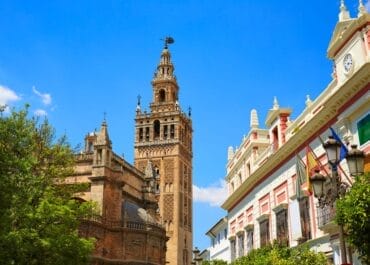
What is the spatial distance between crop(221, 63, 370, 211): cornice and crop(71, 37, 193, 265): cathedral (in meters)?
15.4

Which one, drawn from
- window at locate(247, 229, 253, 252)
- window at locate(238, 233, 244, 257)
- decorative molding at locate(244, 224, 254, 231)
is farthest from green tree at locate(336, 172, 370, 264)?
window at locate(238, 233, 244, 257)

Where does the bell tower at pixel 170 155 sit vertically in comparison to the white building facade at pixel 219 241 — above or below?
above

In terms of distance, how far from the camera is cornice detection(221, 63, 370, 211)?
16.4 meters

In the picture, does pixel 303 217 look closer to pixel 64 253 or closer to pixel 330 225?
pixel 330 225

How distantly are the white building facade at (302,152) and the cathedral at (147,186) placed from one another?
44.2 feet

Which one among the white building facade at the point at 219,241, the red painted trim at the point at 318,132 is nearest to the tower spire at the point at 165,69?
the white building facade at the point at 219,241

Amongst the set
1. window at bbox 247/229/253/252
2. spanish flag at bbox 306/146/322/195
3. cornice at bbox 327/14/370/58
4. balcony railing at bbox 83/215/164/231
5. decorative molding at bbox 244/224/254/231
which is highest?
cornice at bbox 327/14/370/58

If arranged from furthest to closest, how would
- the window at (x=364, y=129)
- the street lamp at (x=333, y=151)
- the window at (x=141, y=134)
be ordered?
the window at (x=141, y=134) < the window at (x=364, y=129) < the street lamp at (x=333, y=151)

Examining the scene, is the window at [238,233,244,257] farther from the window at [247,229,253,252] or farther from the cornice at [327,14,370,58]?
the cornice at [327,14,370,58]

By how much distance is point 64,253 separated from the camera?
73.6 feet

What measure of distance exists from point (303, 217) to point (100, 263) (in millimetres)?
26579

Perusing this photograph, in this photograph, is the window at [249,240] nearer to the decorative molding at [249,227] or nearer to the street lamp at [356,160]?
the decorative molding at [249,227]

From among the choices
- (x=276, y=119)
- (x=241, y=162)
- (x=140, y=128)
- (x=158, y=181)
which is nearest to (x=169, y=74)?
(x=140, y=128)

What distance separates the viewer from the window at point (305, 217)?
20.8 m
